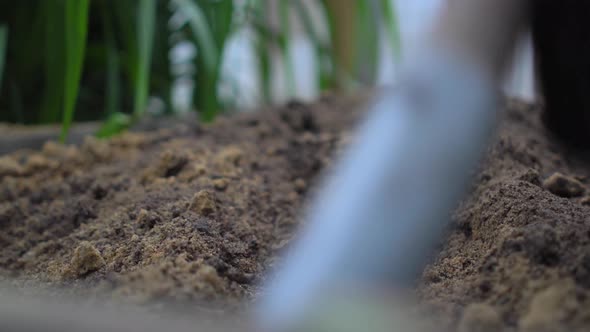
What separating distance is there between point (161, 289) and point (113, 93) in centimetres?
100

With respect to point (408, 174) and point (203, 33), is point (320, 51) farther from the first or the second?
point (408, 174)

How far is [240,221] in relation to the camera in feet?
1.82

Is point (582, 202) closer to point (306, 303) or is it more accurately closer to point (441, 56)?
point (441, 56)

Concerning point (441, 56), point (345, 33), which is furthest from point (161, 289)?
point (345, 33)

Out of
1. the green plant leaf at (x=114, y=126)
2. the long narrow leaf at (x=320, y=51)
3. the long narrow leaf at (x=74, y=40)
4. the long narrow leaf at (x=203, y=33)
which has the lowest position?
the green plant leaf at (x=114, y=126)

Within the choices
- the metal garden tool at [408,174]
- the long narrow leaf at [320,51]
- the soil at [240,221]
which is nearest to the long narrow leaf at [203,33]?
the soil at [240,221]

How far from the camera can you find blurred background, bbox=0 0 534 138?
0.92 meters

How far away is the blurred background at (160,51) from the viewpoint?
92 cm

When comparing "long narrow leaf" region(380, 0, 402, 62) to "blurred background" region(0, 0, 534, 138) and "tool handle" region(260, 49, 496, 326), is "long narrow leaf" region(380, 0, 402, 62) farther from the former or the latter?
"tool handle" region(260, 49, 496, 326)

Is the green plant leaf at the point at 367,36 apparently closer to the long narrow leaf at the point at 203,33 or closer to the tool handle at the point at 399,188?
the long narrow leaf at the point at 203,33

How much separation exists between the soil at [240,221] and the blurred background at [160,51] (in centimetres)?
12

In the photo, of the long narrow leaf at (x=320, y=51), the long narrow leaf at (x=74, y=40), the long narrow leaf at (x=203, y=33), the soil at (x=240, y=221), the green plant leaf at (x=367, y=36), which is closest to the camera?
the soil at (x=240, y=221)

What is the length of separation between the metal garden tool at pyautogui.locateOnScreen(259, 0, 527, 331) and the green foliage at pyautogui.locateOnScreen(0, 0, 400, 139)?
442mm

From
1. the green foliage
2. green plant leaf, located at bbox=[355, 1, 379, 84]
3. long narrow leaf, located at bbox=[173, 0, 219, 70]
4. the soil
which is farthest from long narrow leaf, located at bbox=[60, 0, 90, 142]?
green plant leaf, located at bbox=[355, 1, 379, 84]
